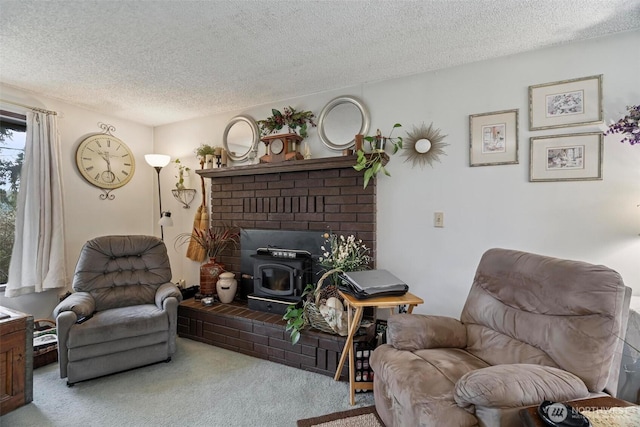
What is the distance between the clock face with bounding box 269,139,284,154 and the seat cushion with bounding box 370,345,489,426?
6.43 ft

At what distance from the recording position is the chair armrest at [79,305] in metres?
2.12

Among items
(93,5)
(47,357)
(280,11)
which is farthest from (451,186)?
(47,357)

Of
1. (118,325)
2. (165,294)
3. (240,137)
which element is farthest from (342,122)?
(118,325)

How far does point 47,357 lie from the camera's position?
2367 millimetres

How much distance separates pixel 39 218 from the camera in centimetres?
269

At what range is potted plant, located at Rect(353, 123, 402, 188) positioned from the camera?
7.69 ft

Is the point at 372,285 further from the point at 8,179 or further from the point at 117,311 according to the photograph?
the point at 8,179

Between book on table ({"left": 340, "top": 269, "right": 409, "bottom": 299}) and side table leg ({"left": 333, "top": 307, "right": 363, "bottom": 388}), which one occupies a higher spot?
book on table ({"left": 340, "top": 269, "right": 409, "bottom": 299})

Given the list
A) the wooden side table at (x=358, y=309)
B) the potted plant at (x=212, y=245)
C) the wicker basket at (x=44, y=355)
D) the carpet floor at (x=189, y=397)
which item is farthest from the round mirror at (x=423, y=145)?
the wicker basket at (x=44, y=355)

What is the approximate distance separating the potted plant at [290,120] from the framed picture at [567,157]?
1.85 m

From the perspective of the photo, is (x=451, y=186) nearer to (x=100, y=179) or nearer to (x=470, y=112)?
(x=470, y=112)

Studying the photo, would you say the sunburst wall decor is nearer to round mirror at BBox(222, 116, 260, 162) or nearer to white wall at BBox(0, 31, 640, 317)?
white wall at BBox(0, 31, 640, 317)

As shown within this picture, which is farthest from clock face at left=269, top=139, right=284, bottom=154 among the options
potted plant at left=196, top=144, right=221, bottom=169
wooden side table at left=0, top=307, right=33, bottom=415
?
wooden side table at left=0, top=307, right=33, bottom=415

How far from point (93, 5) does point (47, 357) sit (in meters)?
2.62
